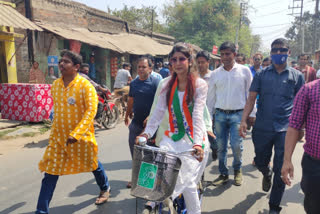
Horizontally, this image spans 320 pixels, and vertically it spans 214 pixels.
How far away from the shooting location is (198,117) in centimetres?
240

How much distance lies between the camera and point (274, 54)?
129 inches

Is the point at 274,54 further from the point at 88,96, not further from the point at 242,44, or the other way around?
the point at 242,44

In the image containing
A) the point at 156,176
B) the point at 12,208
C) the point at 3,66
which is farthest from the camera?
the point at 3,66

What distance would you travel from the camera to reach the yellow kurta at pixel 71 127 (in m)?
3.05

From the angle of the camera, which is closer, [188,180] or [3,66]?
[188,180]

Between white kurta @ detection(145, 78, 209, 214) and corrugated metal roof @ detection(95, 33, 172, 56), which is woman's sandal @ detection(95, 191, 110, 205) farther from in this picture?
corrugated metal roof @ detection(95, 33, 172, 56)

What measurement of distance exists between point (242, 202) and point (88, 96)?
243 centimetres

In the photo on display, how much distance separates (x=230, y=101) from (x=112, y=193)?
7.14 feet

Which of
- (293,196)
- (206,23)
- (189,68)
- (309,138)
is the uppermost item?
(206,23)

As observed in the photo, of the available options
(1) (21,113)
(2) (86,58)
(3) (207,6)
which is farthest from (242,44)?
(1) (21,113)

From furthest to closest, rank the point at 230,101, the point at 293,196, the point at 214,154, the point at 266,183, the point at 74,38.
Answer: the point at 74,38 < the point at 214,154 < the point at 230,101 < the point at 293,196 < the point at 266,183

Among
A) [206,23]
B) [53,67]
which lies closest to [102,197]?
[53,67]

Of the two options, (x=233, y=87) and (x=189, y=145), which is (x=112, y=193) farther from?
(x=233, y=87)

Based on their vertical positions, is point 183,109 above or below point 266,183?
above
